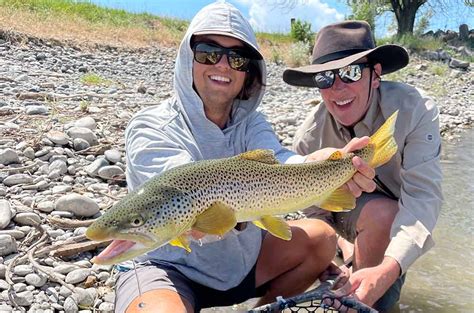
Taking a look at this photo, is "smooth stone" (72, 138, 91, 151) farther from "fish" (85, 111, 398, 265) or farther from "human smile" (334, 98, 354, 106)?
"fish" (85, 111, 398, 265)

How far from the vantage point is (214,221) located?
87.0 inches

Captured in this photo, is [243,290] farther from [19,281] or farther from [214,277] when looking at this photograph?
[19,281]

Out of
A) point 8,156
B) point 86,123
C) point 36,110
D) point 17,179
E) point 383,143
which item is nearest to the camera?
point 383,143

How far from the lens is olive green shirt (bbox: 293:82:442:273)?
315cm

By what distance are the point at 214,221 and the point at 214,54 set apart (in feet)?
3.48

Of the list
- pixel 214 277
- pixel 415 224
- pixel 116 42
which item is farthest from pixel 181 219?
pixel 116 42

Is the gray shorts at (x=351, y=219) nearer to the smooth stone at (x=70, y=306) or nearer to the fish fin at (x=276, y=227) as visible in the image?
the fish fin at (x=276, y=227)

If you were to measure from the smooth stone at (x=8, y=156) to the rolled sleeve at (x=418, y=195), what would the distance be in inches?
124

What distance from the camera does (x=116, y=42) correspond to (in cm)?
1661

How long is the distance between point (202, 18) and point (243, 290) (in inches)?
59.6

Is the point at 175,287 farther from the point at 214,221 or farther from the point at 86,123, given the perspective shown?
the point at 86,123

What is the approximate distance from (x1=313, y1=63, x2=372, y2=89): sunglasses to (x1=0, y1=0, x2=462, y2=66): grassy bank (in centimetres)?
1084

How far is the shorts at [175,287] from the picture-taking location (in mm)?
2666

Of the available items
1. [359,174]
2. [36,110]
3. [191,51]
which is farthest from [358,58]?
[36,110]
